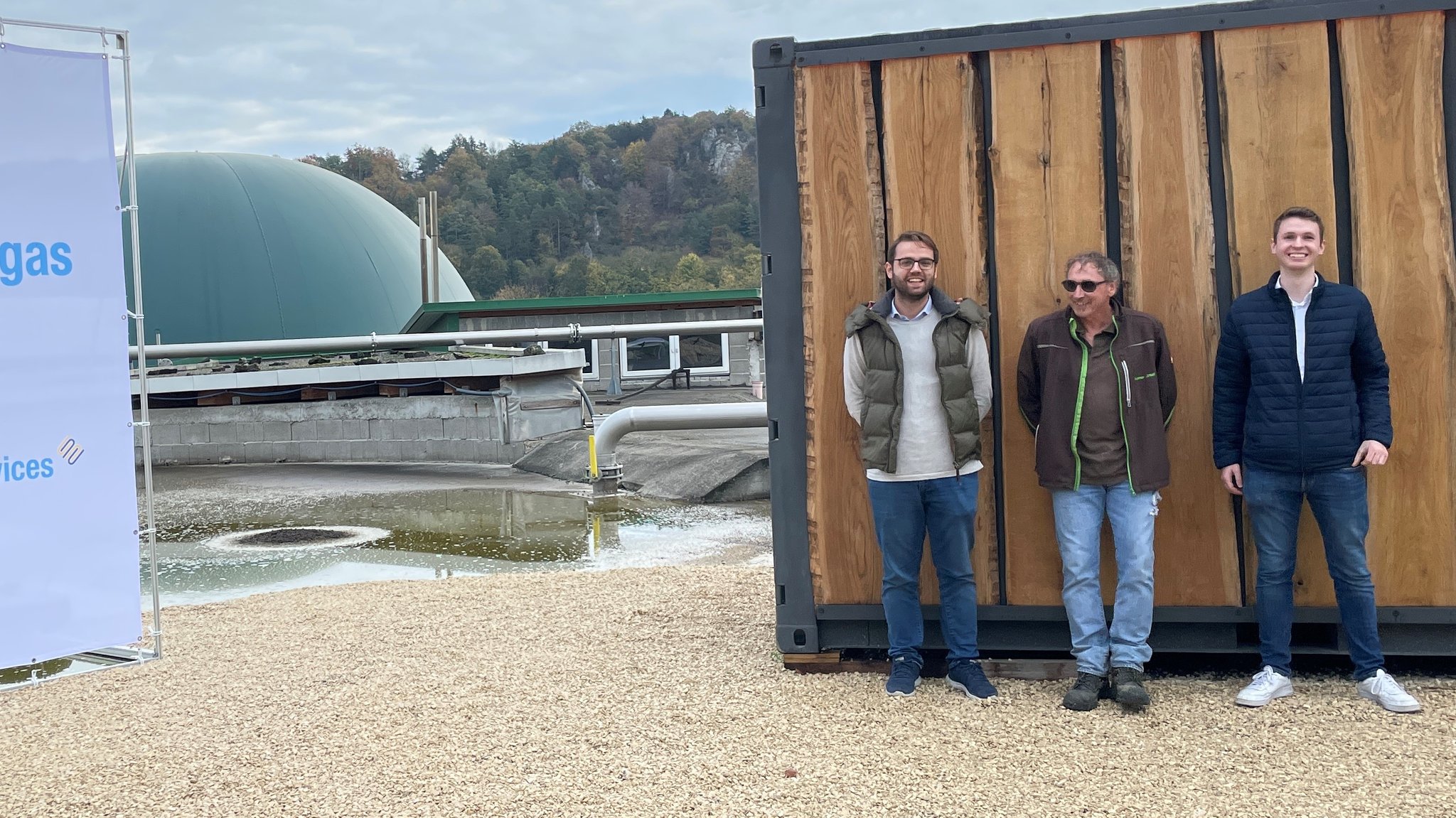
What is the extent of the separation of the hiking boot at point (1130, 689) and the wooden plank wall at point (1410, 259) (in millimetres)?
1134

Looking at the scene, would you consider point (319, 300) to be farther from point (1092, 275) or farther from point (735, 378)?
point (1092, 275)

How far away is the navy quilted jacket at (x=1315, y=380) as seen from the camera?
4371 mm

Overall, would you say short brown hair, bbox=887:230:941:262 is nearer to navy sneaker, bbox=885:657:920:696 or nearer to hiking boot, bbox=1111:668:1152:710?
navy sneaker, bbox=885:657:920:696

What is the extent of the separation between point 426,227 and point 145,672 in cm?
2254

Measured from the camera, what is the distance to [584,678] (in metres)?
5.20

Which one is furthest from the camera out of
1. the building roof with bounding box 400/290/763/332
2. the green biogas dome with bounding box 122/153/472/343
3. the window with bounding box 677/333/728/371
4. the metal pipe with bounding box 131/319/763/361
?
the green biogas dome with bounding box 122/153/472/343

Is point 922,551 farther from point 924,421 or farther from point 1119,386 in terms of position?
point 1119,386

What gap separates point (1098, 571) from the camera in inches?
188

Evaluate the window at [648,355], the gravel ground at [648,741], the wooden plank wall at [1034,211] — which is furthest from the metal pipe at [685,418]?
the window at [648,355]

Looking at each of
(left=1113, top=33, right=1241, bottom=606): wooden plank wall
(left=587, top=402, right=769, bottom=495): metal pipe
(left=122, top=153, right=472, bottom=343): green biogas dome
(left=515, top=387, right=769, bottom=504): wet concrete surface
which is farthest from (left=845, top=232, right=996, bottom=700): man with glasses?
(left=122, top=153, right=472, bottom=343): green biogas dome

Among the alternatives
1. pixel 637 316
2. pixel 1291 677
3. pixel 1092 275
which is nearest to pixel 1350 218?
pixel 1092 275

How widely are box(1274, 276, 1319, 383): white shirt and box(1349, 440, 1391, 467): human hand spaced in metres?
0.31

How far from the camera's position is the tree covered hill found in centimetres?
5884

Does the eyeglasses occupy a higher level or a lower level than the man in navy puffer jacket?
higher
